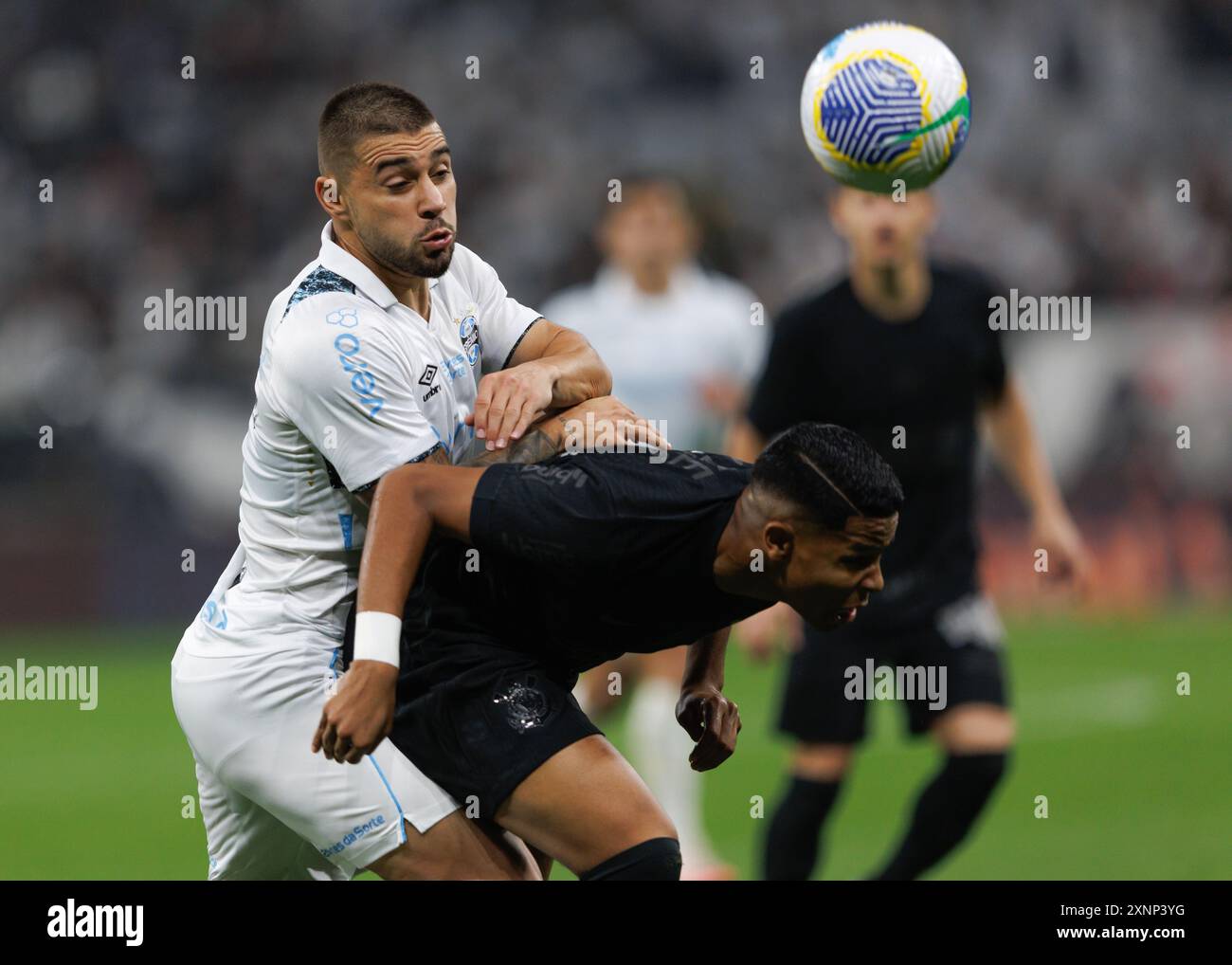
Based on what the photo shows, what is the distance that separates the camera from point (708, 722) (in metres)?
4.38

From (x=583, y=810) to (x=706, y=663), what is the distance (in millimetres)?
696

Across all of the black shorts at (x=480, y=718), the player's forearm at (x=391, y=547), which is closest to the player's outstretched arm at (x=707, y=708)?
the black shorts at (x=480, y=718)

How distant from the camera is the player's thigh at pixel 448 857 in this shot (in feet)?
13.4

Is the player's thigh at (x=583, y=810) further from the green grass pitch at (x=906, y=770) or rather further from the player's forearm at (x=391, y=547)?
the green grass pitch at (x=906, y=770)

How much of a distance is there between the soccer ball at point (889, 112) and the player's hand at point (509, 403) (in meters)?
1.55

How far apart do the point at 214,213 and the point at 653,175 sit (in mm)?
6837

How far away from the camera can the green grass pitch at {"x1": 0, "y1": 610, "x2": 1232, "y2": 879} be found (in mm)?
7512

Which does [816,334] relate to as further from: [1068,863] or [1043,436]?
[1043,436]

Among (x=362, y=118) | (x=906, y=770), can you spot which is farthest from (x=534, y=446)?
(x=906, y=770)

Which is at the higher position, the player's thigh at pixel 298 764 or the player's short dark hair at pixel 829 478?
the player's short dark hair at pixel 829 478

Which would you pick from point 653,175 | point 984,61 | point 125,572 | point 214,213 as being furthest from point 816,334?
point 984,61

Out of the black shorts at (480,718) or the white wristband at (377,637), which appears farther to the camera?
the black shorts at (480,718)

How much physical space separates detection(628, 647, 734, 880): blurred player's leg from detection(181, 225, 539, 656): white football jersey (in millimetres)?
3108

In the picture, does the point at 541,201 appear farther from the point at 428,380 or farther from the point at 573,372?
the point at 428,380
